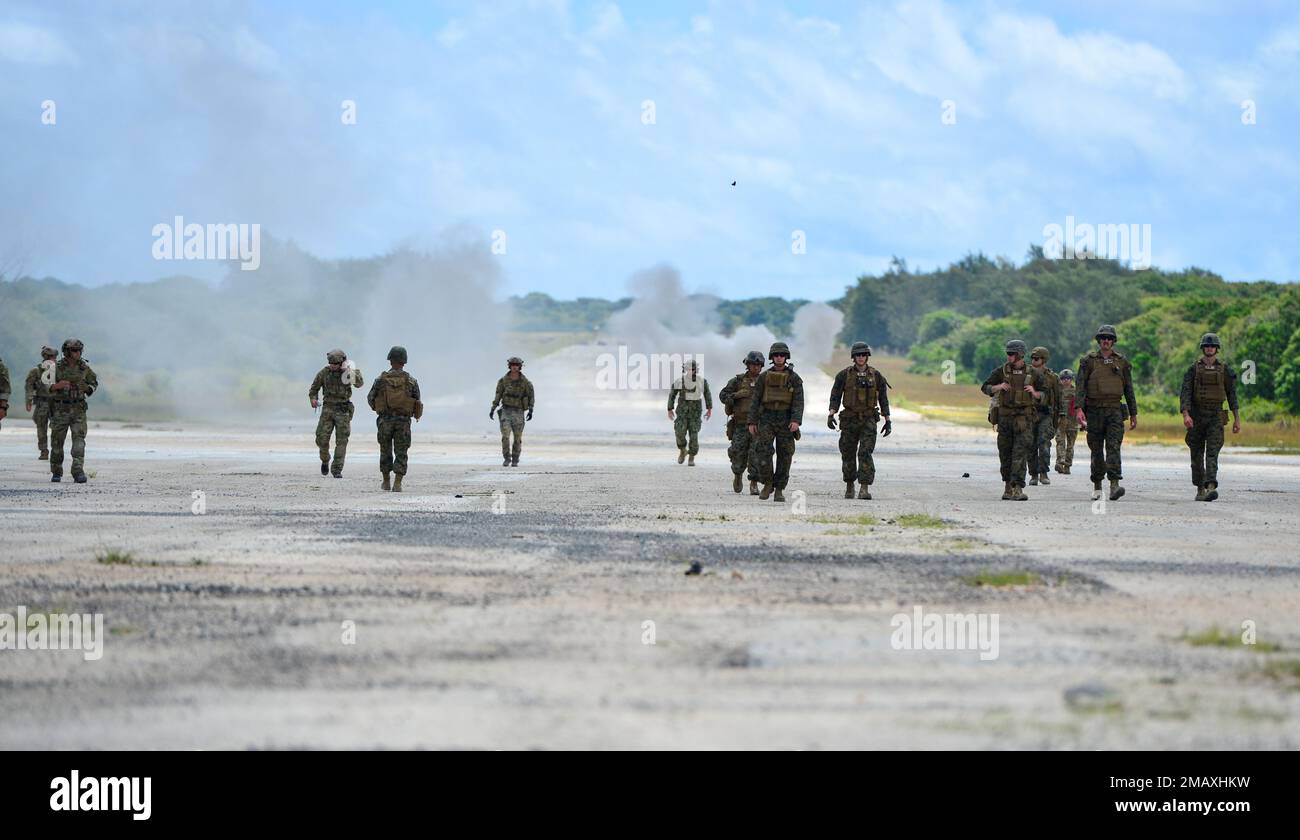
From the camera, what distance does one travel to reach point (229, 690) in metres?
7.73

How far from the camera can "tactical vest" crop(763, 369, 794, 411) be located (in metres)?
21.4

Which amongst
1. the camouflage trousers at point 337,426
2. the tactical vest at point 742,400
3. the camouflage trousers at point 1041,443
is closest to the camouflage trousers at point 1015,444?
the camouflage trousers at point 1041,443

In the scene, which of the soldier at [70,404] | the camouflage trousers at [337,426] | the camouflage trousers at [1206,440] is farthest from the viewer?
the camouflage trousers at [337,426]

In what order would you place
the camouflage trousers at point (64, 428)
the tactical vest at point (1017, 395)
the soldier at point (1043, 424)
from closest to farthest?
the tactical vest at point (1017, 395) → the camouflage trousers at point (64, 428) → the soldier at point (1043, 424)

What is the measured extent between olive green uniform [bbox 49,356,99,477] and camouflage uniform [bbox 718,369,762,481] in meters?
8.95

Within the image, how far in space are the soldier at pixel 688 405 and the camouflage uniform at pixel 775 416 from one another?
8.11 meters

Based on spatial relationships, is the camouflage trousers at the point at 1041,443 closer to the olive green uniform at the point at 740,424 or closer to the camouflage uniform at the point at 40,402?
the olive green uniform at the point at 740,424

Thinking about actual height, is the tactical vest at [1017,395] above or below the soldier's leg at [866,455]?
above

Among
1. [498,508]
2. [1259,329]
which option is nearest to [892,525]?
[498,508]

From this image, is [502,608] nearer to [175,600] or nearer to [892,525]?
[175,600]

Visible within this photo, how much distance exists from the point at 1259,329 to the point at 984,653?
58450mm

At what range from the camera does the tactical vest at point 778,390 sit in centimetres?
2139

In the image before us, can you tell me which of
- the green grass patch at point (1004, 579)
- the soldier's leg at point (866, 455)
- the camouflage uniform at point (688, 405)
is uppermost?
the camouflage uniform at point (688, 405)

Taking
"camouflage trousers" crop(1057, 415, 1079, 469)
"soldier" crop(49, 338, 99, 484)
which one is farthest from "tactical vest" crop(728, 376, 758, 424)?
"soldier" crop(49, 338, 99, 484)
